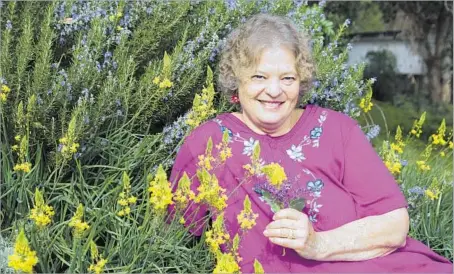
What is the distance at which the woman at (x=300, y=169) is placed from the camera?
2.46 metres

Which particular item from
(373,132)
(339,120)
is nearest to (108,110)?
(339,120)

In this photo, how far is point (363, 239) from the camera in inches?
96.5

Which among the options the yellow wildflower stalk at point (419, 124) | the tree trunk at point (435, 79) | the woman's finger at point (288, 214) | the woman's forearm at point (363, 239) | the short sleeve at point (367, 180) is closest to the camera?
the woman's finger at point (288, 214)

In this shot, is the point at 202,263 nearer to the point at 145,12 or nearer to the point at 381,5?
the point at 145,12

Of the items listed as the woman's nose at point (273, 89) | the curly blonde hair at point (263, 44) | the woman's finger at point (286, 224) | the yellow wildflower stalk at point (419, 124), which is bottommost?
the woman's finger at point (286, 224)

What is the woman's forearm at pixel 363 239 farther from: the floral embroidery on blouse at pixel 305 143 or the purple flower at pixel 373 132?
the purple flower at pixel 373 132

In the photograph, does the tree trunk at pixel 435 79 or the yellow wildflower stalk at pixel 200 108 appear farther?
the tree trunk at pixel 435 79

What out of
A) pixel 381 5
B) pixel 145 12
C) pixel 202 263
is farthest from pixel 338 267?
pixel 381 5

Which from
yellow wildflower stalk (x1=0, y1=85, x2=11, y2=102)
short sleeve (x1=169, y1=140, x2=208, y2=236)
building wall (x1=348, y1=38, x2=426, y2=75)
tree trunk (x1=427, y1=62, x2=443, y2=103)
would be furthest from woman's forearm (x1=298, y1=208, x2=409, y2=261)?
building wall (x1=348, y1=38, x2=426, y2=75)

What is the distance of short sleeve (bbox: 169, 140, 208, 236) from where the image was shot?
8.39 feet

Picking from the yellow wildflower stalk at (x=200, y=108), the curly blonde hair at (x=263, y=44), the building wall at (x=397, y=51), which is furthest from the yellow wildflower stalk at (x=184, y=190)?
the building wall at (x=397, y=51)

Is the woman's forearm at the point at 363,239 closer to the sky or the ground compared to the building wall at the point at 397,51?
closer to the ground

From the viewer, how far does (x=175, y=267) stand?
2.44m

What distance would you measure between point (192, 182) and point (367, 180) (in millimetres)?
703
